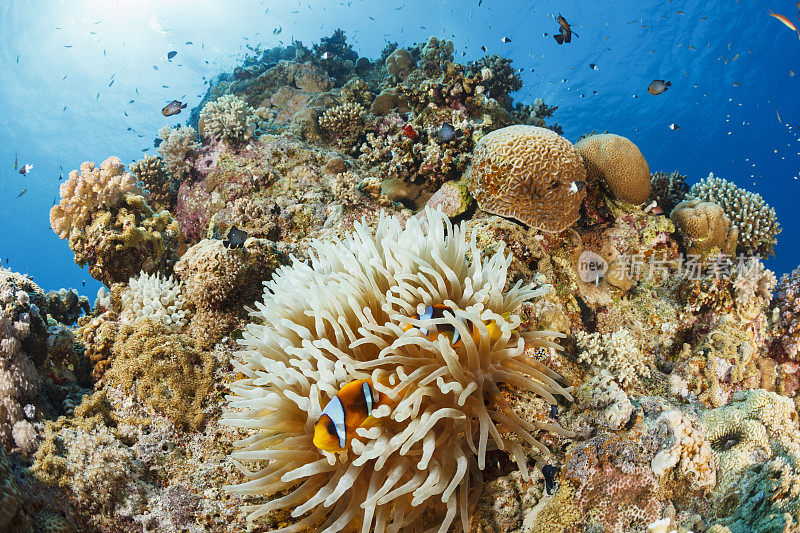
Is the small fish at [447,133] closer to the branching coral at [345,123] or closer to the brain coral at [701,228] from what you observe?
the branching coral at [345,123]

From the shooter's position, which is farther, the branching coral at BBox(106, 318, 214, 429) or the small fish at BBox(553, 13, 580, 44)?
the small fish at BBox(553, 13, 580, 44)

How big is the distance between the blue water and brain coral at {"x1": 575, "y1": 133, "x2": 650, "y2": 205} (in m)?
37.1

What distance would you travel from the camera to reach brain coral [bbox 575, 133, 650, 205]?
195 inches

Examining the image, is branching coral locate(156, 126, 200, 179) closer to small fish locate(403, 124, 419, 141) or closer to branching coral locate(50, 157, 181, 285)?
branching coral locate(50, 157, 181, 285)

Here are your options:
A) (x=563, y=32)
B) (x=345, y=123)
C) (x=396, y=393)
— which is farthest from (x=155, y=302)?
(x=563, y=32)

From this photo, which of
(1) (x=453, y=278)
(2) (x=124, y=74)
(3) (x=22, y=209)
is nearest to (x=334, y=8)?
(2) (x=124, y=74)

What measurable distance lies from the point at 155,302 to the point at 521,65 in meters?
57.9

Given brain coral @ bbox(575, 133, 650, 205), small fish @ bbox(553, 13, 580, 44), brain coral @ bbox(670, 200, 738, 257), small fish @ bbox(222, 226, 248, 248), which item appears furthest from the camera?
small fish @ bbox(553, 13, 580, 44)

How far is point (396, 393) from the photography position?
194 cm

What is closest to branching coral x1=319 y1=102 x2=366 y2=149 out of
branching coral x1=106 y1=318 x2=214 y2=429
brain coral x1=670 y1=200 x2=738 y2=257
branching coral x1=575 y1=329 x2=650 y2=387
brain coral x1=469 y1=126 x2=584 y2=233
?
brain coral x1=469 y1=126 x2=584 y2=233

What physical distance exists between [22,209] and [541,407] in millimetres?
108101

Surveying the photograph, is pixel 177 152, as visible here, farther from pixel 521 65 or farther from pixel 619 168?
pixel 521 65

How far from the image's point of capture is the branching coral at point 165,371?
295 centimetres

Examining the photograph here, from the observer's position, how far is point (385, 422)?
1986 mm
